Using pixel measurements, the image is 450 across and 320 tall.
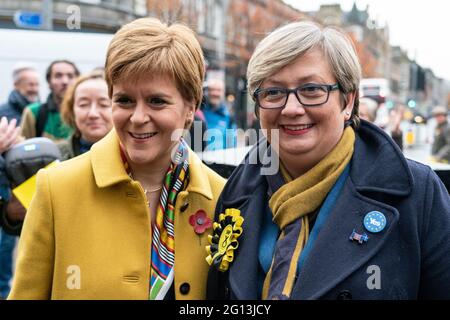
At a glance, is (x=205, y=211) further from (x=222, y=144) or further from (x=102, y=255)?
(x=222, y=144)

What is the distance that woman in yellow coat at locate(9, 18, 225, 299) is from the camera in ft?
6.40

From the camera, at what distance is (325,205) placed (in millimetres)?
1820

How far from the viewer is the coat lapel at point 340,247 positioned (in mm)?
1687

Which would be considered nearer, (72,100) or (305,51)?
(305,51)

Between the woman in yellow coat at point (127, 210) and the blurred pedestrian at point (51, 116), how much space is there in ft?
9.43

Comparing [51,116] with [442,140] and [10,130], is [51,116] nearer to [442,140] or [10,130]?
[10,130]

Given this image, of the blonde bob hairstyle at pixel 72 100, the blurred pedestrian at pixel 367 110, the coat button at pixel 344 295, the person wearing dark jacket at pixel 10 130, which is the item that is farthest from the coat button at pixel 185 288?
the blurred pedestrian at pixel 367 110

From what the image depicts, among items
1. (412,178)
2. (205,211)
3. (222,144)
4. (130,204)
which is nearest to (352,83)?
(412,178)

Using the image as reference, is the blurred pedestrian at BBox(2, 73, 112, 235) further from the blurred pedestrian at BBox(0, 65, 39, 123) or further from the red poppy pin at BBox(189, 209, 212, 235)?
the blurred pedestrian at BBox(0, 65, 39, 123)

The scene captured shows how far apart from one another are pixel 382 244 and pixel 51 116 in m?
3.98

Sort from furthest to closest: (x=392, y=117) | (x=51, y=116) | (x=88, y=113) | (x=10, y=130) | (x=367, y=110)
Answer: (x=392, y=117) → (x=51, y=116) → (x=367, y=110) → (x=88, y=113) → (x=10, y=130)

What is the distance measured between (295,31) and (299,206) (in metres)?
0.62

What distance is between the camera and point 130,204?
6.70 feet

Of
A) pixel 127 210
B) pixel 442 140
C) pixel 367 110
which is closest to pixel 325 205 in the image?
pixel 127 210
